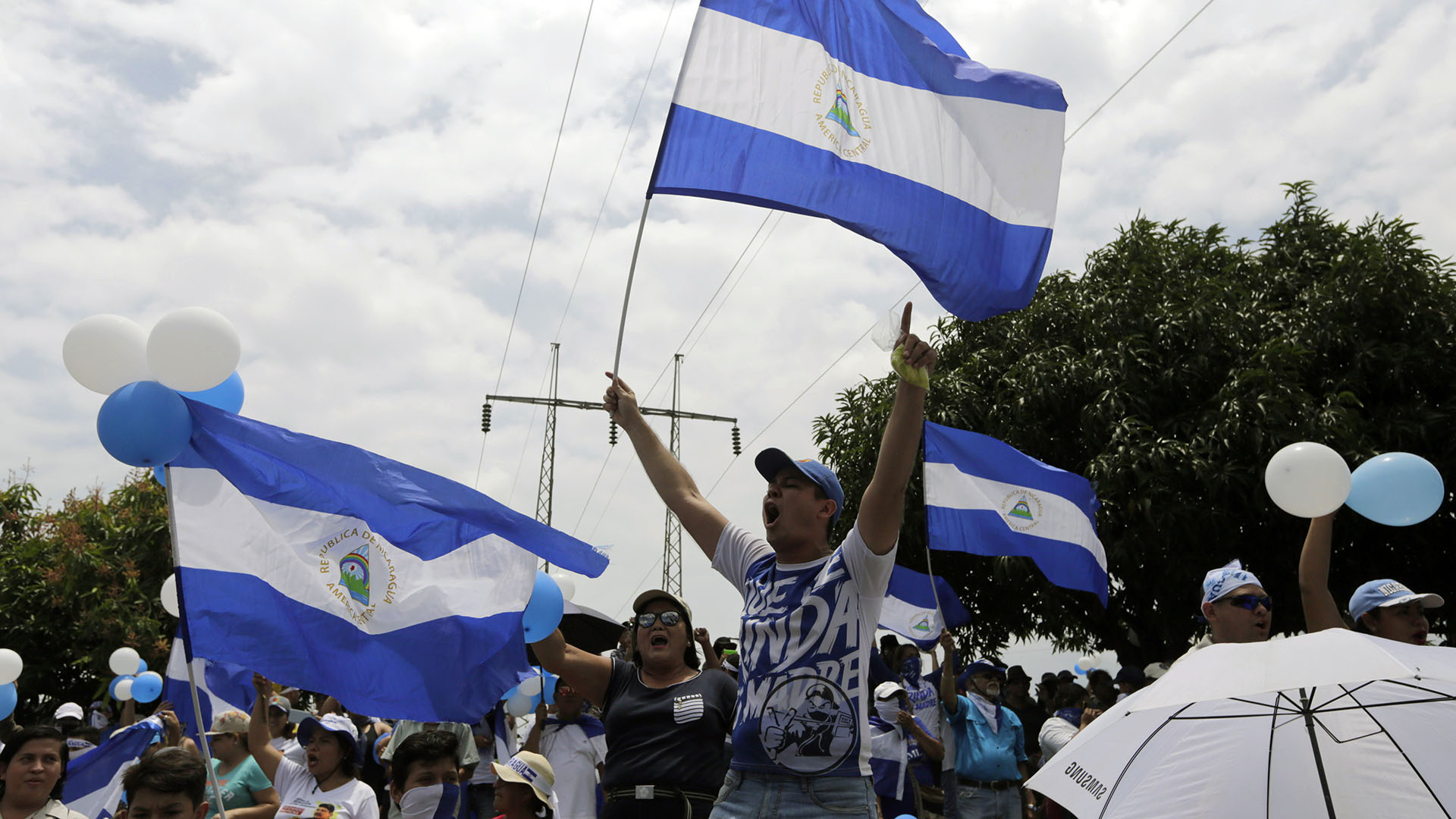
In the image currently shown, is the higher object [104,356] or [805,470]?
[104,356]

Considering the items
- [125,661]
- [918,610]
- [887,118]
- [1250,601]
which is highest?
[887,118]

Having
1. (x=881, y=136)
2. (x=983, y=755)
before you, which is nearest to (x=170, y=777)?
(x=881, y=136)

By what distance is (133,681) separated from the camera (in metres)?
12.1

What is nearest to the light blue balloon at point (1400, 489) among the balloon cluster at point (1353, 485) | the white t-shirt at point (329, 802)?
the balloon cluster at point (1353, 485)

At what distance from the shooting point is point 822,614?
322 cm

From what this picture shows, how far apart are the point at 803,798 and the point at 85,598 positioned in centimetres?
2235

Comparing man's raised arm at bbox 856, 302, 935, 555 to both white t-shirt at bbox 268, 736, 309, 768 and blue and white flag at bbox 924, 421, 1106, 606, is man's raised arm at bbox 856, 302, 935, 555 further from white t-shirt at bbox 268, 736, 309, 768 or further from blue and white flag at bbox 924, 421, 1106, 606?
blue and white flag at bbox 924, 421, 1106, 606

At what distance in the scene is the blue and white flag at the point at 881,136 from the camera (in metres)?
4.39

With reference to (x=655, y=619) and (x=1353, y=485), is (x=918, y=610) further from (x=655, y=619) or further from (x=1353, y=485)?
(x=655, y=619)

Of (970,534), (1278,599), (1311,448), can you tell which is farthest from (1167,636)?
(1311,448)

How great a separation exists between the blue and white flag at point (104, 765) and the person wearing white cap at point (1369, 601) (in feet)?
23.7

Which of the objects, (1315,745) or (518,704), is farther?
(518,704)

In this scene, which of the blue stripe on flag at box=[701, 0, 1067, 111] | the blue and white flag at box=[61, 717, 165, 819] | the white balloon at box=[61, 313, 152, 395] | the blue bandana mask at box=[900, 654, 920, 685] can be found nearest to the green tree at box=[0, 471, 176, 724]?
the blue and white flag at box=[61, 717, 165, 819]

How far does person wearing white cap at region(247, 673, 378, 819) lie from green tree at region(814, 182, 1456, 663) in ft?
41.8
